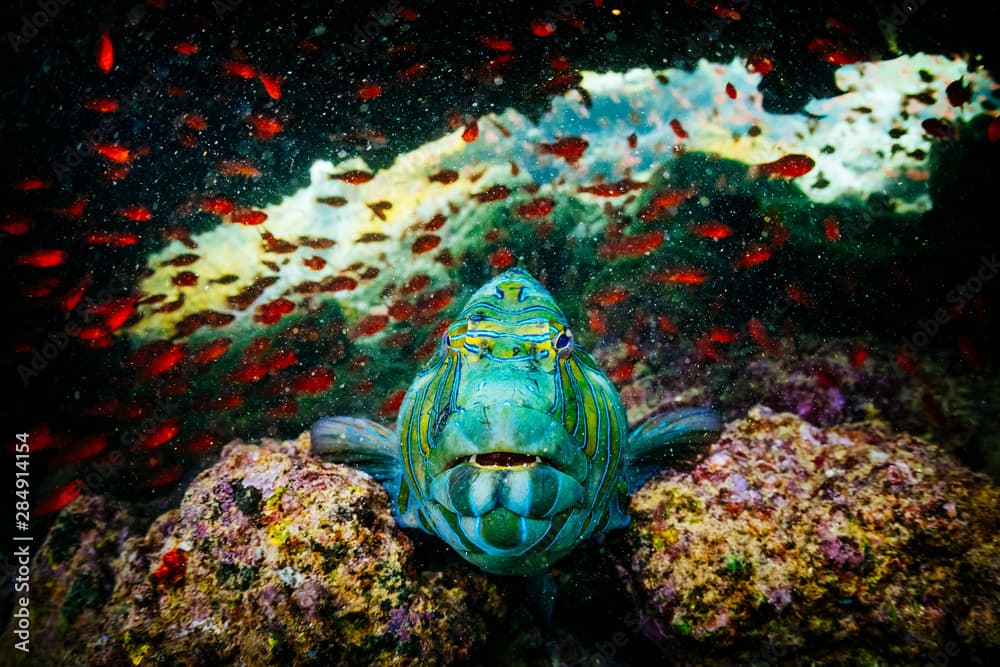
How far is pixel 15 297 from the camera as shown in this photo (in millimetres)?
8102

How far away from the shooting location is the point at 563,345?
2.56 m

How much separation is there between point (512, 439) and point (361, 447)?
1.62m

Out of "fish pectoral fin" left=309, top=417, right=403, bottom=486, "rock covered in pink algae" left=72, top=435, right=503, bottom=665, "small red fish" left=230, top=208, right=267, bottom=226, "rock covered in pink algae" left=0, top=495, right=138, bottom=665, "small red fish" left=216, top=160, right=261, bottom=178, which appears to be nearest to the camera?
"rock covered in pink algae" left=72, top=435, right=503, bottom=665

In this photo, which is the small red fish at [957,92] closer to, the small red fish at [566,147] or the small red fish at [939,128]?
the small red fish at [939,128]

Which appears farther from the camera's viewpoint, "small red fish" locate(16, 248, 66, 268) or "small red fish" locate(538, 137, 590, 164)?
"small red fish" locate(16, 248, 66, 268)

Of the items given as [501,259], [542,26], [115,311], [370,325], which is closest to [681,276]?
[501,259]

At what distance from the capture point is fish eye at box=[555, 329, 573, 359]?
2547 mm

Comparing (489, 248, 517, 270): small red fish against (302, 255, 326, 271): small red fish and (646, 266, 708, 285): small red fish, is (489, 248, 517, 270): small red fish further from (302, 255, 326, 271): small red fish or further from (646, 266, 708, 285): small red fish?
(302, 255, 326, 271): small red fish

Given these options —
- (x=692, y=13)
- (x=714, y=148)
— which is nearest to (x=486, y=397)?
(x=714, y=148)

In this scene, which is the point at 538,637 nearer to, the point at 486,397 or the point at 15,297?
the point at 486,397

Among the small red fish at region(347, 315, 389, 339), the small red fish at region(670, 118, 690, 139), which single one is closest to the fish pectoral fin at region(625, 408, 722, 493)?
the small red fish at region(347, 315, 389, 339)

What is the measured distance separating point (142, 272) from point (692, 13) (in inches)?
405

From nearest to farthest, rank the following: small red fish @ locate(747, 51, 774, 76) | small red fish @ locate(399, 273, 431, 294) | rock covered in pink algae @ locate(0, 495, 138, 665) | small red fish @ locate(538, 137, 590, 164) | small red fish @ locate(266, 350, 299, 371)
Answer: rock covered in pink algae @ locate(0, 495, 138, 665) < small red fish @ locate(538, 137, 590, 164) < small red fish @ locate(266, 350, 299, 371) < small red fish @ locate(399, 273, 431, 294) < small red fish @ locate(747, 51, 774, 76)

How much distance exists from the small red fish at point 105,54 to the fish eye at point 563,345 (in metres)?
9.56
